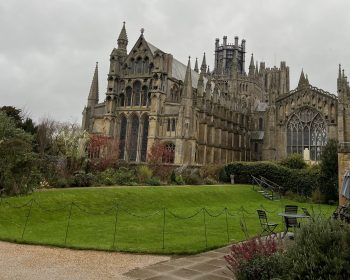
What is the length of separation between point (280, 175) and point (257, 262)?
32691mm

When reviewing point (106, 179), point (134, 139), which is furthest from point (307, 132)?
point (106, 179)

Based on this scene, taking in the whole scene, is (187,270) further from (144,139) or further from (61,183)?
(144,139)

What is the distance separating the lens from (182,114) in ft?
148

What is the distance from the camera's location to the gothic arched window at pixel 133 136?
4907cm

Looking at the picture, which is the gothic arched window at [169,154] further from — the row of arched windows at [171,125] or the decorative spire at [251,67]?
the decorative spire at [251,67]

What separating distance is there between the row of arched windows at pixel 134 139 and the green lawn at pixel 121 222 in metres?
22.9

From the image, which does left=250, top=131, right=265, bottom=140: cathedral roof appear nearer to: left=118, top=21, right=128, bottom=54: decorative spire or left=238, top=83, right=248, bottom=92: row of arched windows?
left=238, top=83, right=248, bottom=92: row of arched windows

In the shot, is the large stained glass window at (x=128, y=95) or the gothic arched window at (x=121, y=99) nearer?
the large stained glass window at (x=128, y=95)

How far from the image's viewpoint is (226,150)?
55781 mm

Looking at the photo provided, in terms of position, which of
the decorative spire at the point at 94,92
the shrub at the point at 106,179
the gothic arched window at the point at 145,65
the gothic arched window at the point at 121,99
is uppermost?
the gothic arched window at the point at 145,65

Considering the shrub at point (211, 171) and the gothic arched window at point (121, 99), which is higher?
the gothic arched window at point (121, 99)

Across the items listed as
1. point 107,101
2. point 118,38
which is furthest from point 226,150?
point 118,38

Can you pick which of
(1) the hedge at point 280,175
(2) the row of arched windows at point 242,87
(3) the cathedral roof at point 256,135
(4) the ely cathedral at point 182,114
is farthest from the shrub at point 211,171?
(2) the row of arched windows at point 242,87

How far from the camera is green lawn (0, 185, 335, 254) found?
1277 centimetres
